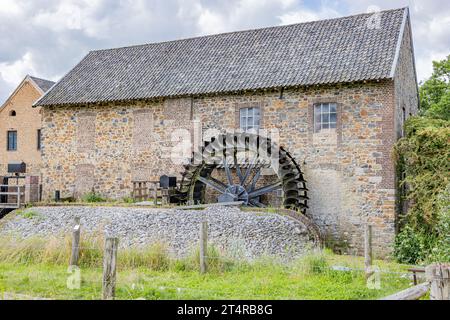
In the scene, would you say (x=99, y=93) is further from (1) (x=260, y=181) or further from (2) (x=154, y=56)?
(1) (x=260, y=181)

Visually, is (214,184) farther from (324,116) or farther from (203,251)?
(203,251)

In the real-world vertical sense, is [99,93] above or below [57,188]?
above

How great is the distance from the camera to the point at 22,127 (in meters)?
28.6

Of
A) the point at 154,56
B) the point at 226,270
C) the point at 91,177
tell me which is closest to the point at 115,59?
the point at 154,56

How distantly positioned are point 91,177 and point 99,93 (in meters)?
3.19

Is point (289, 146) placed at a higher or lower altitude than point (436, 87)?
lower

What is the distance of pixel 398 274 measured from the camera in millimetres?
10430

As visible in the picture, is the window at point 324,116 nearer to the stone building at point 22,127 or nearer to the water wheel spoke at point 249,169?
the water wheel spoke at point 249,169

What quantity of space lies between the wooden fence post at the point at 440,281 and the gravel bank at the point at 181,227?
6137 millimetres

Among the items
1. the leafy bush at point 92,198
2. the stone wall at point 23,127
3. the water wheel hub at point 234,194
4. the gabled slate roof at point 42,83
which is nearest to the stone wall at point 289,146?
the leafy bush at point 92,198

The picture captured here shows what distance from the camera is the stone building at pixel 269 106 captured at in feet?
52.8

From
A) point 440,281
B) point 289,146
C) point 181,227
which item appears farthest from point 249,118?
point 440,281

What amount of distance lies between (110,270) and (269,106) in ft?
36.1

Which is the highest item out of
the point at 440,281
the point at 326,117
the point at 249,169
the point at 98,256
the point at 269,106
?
the point at 269,106
